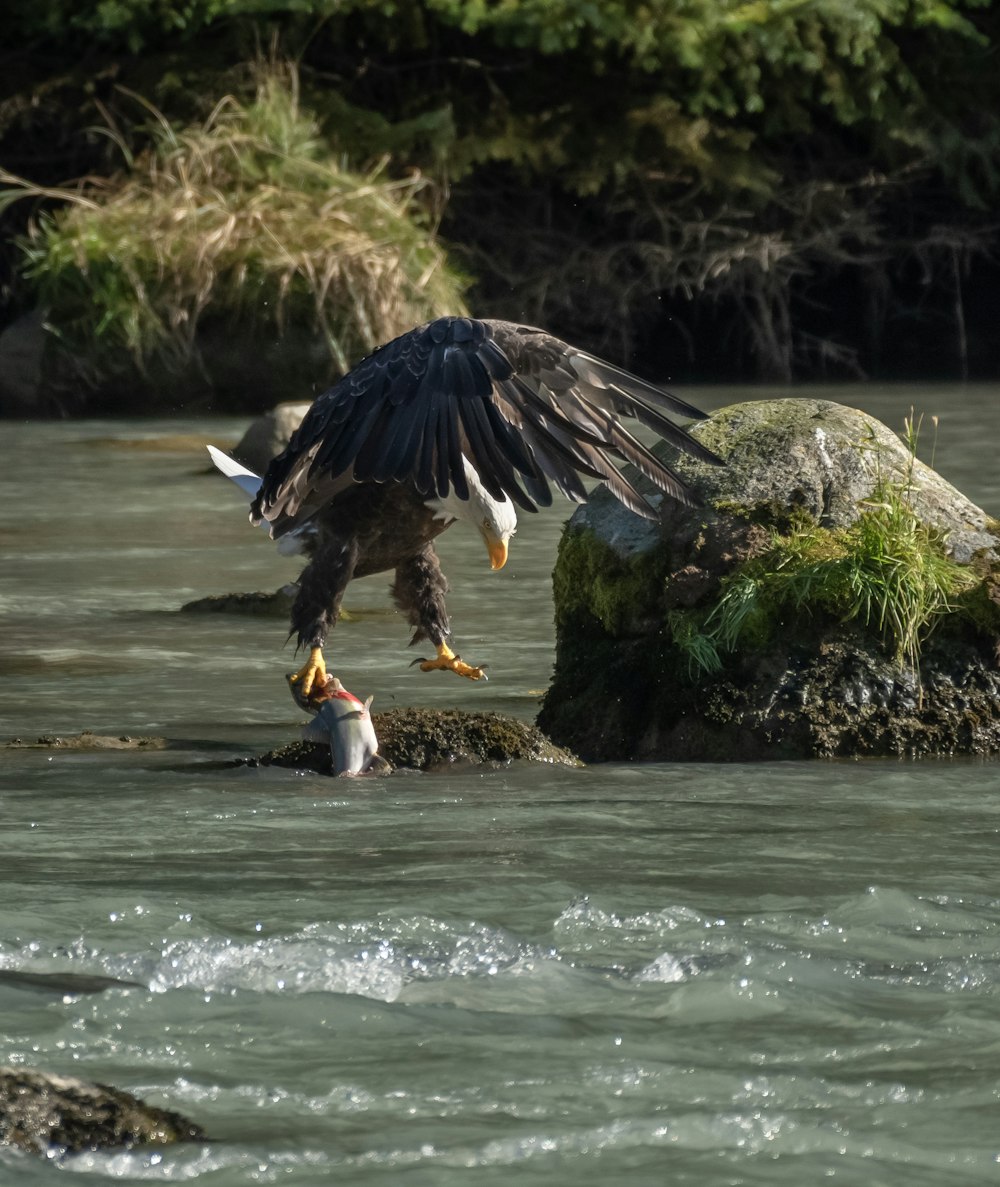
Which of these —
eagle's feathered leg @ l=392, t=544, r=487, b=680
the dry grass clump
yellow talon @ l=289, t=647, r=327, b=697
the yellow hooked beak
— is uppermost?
the dry grass clump

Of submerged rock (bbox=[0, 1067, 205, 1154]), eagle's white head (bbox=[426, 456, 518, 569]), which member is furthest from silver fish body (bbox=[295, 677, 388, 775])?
submerged rock (bbox=[0, 1067, 205, 1154])

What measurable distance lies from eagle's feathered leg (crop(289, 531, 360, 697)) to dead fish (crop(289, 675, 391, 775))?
0.23 metres

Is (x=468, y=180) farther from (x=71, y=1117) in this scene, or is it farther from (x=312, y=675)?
(x=71, y=1117)

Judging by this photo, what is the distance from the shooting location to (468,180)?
19750 millimetres

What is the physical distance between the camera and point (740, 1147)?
330 cm

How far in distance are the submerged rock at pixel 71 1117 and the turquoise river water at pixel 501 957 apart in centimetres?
4

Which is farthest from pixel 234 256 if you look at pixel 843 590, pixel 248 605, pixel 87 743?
pixel 843 590

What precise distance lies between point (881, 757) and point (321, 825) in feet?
5.14

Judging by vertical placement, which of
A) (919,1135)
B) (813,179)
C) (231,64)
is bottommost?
(919,1135)

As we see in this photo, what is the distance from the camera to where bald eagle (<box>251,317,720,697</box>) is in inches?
207

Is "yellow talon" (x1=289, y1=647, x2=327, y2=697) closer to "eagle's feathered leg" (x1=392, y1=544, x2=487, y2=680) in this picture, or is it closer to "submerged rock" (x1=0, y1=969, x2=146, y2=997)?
"eagle's feathered leg" (x1=392, y1=544, x2=487, y2=680)

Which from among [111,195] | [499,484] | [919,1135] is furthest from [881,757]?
[111,195]

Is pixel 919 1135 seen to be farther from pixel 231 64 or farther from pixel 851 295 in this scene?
pixel 851 295

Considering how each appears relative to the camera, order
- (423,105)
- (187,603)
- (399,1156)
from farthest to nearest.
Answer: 1. (423,105)
2. (187,603)
3. (399,1156)
